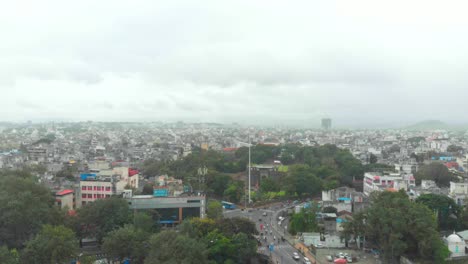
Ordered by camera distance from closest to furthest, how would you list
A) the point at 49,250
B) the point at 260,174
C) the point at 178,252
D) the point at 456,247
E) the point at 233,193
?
the point at 178,252 < the point at 49,250 < the point at 456,247 < the point at 233,193 < the point at 260,174

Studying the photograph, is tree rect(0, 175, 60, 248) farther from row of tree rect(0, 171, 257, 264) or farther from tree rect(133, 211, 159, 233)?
tree rect(133, 211, 159, 233)

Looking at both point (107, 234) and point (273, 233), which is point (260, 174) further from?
point (107, 234)

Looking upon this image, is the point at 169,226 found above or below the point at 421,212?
below

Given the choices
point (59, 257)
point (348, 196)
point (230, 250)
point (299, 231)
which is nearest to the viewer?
point (59, 257)

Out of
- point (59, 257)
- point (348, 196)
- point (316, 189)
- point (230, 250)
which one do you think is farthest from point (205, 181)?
point (59, 257)

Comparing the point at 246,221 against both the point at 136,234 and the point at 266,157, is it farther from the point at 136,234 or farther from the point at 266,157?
the point at 266,157

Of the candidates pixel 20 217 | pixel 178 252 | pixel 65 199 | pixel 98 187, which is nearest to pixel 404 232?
pixel 178 252

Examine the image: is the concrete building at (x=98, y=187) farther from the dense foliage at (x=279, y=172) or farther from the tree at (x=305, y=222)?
the tree at (x=305, y=222)
